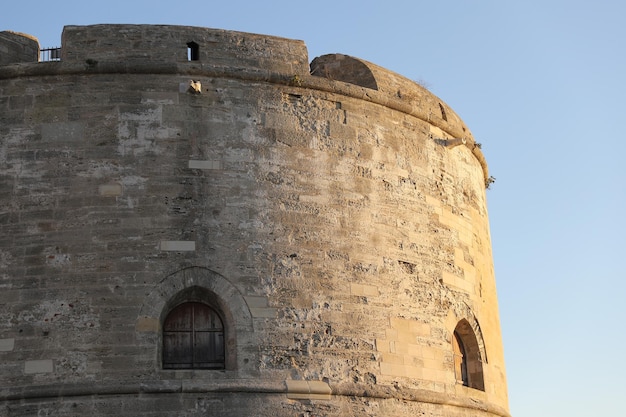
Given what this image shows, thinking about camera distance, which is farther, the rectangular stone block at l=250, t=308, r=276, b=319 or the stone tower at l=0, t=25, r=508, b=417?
the rectangular stone block at l=250, t=308, r=276, b=319

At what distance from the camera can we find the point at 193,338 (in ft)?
30.7

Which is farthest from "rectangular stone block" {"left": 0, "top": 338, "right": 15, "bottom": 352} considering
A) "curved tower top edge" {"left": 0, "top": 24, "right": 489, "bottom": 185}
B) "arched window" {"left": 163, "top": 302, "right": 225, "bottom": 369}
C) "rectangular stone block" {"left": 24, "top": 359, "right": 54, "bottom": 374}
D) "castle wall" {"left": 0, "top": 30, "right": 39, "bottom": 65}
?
"castle wall" {"left": 0, "top": 30, "right": 39, "bottom": 65}

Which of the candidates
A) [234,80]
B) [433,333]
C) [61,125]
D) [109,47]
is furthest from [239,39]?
[433,333]

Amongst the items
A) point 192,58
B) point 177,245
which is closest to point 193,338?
point 177,245

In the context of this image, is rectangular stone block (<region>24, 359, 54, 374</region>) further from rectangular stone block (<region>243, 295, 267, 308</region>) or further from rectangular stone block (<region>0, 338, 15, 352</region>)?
rectangular stone block (<region>243, 295, 267, 308</region>)

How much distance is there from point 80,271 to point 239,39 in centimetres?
267

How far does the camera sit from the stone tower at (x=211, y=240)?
9.04 metres

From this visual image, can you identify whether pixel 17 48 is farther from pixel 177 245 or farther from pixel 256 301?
pixel 256 301

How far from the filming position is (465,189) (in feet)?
37.7

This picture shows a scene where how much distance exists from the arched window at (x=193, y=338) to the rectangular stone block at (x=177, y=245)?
0.48m

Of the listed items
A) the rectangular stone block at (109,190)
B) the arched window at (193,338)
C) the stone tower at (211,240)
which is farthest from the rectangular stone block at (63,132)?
the arched window at (193,338)

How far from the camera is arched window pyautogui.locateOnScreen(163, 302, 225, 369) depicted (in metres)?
9.25

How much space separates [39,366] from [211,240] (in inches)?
69.6

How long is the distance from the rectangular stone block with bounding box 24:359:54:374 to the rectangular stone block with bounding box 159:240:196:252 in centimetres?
132
